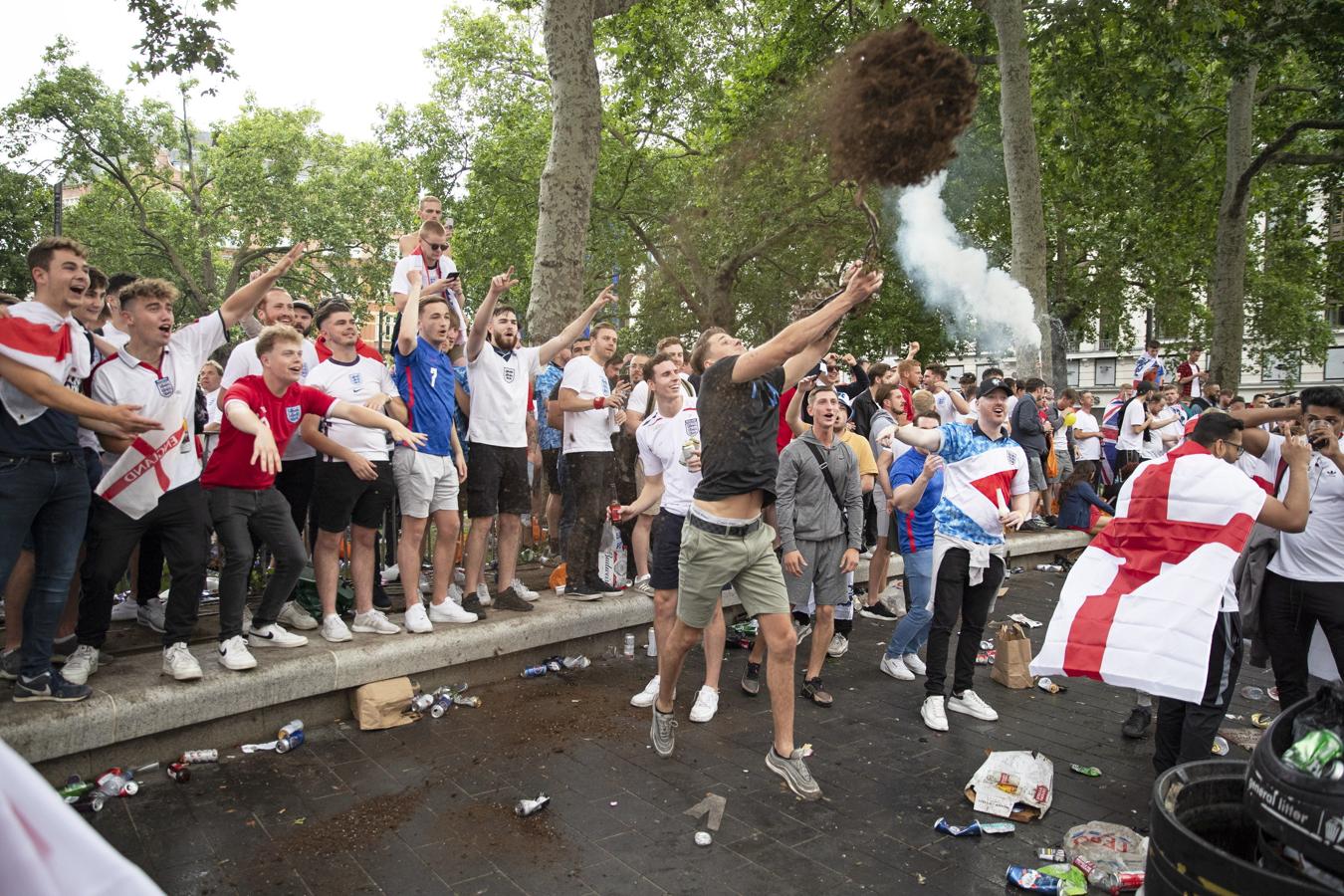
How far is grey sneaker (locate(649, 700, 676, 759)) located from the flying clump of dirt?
3902mm

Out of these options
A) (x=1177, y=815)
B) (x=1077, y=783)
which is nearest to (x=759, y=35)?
(x=1077, y=783)

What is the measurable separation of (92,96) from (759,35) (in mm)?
21998

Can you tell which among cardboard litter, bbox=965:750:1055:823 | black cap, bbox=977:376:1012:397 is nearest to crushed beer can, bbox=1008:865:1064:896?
cardboard litter, bbox=965:750:1055:823

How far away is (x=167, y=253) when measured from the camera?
34.0m

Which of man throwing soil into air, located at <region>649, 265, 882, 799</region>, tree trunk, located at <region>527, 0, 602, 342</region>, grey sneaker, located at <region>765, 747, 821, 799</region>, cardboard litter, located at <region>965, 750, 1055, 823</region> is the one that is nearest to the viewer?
cardboard litter, located at <region>965, 750, 1055, 823</region>

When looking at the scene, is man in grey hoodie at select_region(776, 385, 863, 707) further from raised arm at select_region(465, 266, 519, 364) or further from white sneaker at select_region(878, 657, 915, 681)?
raised arm at select_region(465, 266, 519, 364)

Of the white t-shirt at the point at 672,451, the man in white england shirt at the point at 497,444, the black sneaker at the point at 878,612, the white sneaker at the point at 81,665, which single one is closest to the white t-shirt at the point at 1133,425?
the black sneaker at the point at 878,612

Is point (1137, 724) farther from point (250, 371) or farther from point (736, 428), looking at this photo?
point (250, 371)

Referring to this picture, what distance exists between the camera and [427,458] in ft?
20.4

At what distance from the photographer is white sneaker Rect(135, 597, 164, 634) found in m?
6.11

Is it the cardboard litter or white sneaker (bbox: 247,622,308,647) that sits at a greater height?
white sneaker (bbox: 247,622,308,647)

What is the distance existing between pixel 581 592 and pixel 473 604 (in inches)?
43.6

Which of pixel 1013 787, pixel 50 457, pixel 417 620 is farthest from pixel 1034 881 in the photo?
pixel 50 457

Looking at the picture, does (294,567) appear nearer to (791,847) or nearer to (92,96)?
(791,847)
